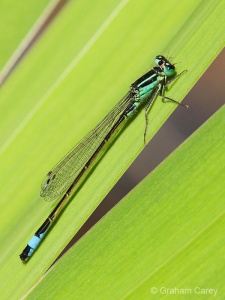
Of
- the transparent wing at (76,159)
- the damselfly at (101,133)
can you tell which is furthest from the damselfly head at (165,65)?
the transparent wing at (76,159)

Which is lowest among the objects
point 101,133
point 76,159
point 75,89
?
point 76,159

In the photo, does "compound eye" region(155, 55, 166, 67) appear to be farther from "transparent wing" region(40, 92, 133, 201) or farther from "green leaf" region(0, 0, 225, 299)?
"transparent wing" region(40, 92, 133, 201)

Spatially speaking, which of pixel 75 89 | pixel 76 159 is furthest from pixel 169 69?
pixel 76 159

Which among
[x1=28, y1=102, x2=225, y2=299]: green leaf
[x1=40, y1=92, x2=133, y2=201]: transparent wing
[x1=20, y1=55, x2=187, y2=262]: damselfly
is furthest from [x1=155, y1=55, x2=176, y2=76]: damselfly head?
[x1=28, y1=102, x2=225, y2=299]: green leaf

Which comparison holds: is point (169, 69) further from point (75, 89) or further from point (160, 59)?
point (75, 89)

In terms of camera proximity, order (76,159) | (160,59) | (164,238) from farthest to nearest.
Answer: (76,159)
(160,59)
(164,238)

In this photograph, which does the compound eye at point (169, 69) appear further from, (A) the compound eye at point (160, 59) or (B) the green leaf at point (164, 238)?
(B) the green leaf at point (164, 238)

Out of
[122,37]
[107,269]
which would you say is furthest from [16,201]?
[122,37]
